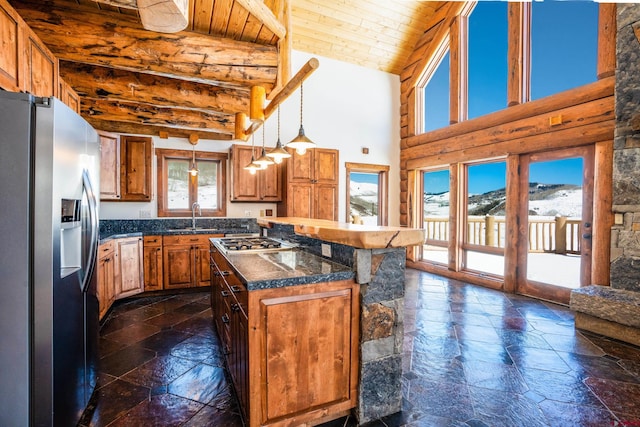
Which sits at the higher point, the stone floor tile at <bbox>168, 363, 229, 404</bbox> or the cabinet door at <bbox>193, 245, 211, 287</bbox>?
the cabinet door at <bbox>193, 245, 211, 287</bbox>

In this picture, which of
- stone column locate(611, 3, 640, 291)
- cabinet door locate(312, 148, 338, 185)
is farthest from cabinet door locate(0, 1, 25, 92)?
stone column locate(611, 3, 640, 291)

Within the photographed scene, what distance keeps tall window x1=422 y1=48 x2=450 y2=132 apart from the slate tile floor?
4071mm

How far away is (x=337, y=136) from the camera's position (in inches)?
248

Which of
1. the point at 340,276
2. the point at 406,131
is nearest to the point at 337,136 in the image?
the point at 406,131

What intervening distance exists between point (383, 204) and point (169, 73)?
510cm

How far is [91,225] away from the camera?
6.52ft

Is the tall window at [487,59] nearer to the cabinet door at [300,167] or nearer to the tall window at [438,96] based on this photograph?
the tall window at [438,96]

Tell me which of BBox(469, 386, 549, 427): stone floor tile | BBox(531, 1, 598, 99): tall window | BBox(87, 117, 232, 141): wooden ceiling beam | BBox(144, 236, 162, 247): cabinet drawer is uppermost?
BBox(531, 1, 598, 99): tall window

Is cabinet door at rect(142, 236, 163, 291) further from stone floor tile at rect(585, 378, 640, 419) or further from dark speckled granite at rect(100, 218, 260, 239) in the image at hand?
stone floor tile at rect(585, 378, 640, 419)

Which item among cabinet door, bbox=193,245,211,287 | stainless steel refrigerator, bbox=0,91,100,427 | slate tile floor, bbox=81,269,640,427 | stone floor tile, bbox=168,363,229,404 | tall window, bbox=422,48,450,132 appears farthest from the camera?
tall window, bbox=422,48,450,132

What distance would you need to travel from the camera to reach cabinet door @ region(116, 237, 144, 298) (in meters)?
3.94

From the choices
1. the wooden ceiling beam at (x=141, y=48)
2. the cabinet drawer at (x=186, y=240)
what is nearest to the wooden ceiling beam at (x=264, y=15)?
the wooden ceiling beam at (x=141, y=48)

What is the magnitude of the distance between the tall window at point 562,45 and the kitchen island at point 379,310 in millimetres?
3980

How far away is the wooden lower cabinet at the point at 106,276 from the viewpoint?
330cm
